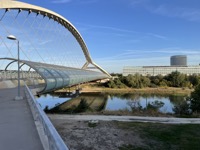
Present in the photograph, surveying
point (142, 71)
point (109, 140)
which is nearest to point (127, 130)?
point (109, 140)

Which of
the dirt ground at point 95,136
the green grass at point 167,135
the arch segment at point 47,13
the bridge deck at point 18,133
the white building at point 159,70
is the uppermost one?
the arch segment at point 47,13

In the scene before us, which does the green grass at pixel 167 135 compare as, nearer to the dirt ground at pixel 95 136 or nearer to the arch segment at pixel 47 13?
the dirt ground at pixel 95 136

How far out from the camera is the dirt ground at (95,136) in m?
10.6

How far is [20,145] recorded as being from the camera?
6184 millimetres

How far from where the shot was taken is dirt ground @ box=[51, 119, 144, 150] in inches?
416

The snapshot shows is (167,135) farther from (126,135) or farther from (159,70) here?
(159,70)

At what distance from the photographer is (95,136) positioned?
38.9ft

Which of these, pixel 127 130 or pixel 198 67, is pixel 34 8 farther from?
pixel 198 67

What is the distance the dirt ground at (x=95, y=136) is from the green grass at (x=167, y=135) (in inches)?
18.0

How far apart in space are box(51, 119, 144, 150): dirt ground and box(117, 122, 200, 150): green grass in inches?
18.0

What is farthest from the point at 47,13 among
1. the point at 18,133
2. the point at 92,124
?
the point at 18,133

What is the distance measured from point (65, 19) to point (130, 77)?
4217cm

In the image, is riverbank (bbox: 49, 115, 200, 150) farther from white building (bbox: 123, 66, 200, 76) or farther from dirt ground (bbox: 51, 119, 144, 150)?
white building (bbox: 123, 66, 200, 76)

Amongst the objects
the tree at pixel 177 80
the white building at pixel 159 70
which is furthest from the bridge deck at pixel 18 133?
the white building at pixel 159 70
